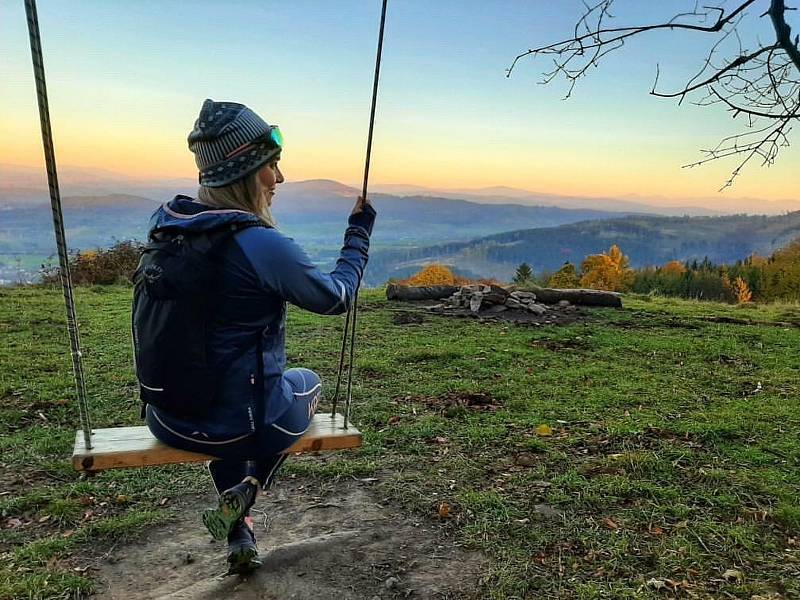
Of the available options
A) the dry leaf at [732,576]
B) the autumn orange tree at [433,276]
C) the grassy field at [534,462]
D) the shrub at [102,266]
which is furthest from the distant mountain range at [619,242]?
the dry leaf at [732,576]

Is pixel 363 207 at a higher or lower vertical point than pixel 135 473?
higher

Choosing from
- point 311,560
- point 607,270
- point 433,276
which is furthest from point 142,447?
point 607,270

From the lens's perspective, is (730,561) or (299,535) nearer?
(730,561)

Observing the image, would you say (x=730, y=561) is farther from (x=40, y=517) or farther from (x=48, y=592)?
(x=40, y=517)

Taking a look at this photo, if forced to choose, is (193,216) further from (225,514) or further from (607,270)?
(607,270)

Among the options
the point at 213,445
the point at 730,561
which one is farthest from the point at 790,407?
the point at 213,445

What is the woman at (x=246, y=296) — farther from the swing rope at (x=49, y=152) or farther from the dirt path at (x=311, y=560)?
the dirt path at (x=311, y=560)

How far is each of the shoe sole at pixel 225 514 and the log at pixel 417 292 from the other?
31.4ft

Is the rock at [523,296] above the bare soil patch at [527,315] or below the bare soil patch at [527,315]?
above

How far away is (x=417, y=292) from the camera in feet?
39.5

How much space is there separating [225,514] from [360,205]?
1.32 m

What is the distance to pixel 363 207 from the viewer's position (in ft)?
8.87

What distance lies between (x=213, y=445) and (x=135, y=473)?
6.49 feet

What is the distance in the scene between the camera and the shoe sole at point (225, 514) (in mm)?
2512
